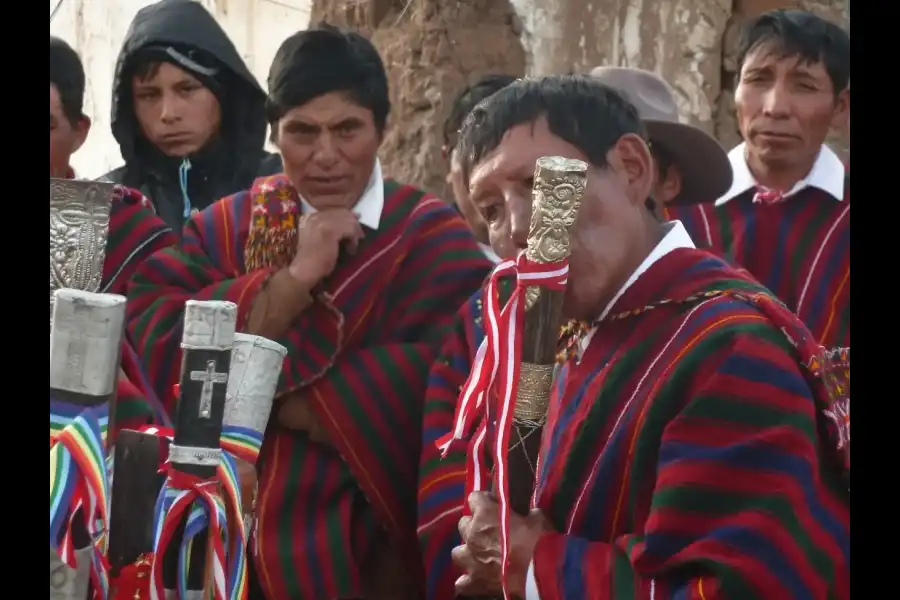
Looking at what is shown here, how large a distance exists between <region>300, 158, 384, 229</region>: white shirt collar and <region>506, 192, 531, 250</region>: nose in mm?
1222

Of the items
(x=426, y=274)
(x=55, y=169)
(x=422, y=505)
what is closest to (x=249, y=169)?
(x=55, y=169)

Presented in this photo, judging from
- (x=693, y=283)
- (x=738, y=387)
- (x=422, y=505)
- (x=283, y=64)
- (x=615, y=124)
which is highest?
(x=283, y=64)

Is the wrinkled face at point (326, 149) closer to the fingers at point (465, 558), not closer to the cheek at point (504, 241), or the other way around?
the cheek at point (504, 241)

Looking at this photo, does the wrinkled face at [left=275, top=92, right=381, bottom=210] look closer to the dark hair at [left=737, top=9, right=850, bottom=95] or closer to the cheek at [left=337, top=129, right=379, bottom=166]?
the cheek at [left=337, top=129, right=379, bottom=166]

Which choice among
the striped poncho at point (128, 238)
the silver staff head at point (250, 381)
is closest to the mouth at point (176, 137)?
the striped poncho at point (128, 238)

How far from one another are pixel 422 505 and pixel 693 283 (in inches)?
44.8

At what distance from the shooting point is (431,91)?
5.73m

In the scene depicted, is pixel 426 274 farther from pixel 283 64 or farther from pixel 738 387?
pixel 738 387

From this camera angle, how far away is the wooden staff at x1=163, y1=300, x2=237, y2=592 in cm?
214

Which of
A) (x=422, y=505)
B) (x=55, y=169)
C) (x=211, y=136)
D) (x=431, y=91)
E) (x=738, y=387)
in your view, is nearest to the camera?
(x=738, y=387)

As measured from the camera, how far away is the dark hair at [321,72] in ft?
11.9

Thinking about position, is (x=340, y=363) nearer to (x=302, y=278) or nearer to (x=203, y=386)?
(x=302, y=278)

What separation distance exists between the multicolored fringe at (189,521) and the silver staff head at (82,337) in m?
0.27

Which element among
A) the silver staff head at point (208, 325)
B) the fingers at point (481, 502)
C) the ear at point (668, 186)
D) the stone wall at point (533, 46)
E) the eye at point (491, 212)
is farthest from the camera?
the stone wall at point (533, 46)
